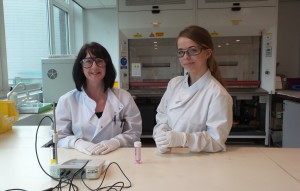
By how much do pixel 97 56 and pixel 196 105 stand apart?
0.67m

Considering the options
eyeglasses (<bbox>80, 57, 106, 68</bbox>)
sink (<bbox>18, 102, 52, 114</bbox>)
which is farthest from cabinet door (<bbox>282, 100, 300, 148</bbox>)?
sink (<bbox>18, 102, 52, 114</bbox>)

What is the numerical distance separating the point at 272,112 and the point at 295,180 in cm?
249

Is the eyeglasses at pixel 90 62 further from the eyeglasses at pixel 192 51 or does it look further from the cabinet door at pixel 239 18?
the cabinet door at pixel 239 18

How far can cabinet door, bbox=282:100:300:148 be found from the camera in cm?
260

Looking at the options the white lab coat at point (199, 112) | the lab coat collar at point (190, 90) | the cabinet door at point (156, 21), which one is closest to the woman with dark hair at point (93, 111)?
the white lab coat at point (199, 112)

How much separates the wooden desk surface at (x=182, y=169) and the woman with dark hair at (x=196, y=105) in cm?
8

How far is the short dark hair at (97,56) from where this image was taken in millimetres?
1534

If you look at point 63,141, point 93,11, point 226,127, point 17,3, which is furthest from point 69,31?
point 226,127

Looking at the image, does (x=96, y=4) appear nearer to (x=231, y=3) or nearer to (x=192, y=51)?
(x=231, y=3)

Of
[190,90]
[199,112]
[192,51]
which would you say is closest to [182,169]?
[199,112]

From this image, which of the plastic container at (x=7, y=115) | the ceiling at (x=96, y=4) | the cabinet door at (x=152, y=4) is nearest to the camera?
the plastic container at (x=7, y=115)

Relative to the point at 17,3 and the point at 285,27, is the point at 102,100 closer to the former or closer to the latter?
the point at 17,3

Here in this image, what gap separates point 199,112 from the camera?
4.36 ft

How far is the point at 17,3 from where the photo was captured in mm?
2988
